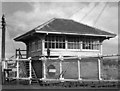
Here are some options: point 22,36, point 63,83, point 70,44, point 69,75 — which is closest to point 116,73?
point 63,83

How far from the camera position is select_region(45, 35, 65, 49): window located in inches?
906

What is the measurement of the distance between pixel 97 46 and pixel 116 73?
23.5 feet

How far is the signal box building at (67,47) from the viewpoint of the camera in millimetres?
22109

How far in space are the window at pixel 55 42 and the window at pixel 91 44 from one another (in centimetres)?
217

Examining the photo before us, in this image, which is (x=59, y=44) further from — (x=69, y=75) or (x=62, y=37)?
(x=69, y=75)

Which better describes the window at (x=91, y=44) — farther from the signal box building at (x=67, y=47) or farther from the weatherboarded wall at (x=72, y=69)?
the weatherboarded wall at (x=72, y=69)

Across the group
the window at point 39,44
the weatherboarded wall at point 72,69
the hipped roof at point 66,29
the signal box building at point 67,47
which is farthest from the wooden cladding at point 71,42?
the weatherboarded wall at point 72,69

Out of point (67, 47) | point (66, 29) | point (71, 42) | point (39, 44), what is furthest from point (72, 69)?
point (39, 44)

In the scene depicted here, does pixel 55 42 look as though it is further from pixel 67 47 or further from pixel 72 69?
pixel 72 69

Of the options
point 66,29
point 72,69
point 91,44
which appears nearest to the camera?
point 72,69

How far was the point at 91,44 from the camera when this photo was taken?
80.9 feet

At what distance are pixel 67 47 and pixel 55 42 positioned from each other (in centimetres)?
121

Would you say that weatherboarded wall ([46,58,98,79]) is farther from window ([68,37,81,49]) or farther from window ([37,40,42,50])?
window ([37,40,42,50])

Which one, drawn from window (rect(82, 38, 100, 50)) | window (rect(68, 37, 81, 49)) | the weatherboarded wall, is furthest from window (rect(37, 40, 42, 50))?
window (rect(82, 38, 100, 50))
